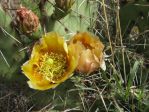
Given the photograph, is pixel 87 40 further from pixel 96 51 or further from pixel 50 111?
pixel 50 111

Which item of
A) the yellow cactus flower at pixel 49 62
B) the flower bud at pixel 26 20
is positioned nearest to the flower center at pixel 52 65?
the yellow cactus flower at pixel 49 62

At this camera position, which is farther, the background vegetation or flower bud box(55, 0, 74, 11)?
the background vegetation

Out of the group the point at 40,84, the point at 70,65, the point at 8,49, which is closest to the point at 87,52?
the point at 70,65

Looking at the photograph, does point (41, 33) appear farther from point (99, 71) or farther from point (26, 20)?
point (99, 71)

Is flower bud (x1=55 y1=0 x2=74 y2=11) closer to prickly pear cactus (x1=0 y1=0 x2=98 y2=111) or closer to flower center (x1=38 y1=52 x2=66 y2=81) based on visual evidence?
prickly pear cactus (x1=0 y1=0 x2=98 y2=111)

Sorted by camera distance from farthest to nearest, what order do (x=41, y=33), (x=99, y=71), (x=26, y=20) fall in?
(x=99, y=71) → (x=41, y=33) → (x=26, y=20)

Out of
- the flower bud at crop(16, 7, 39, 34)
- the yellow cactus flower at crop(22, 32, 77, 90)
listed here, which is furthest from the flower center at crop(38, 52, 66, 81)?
the flower bud at crop(16, 7, 39, 34)

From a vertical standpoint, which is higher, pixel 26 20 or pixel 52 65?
pixel 26 20
